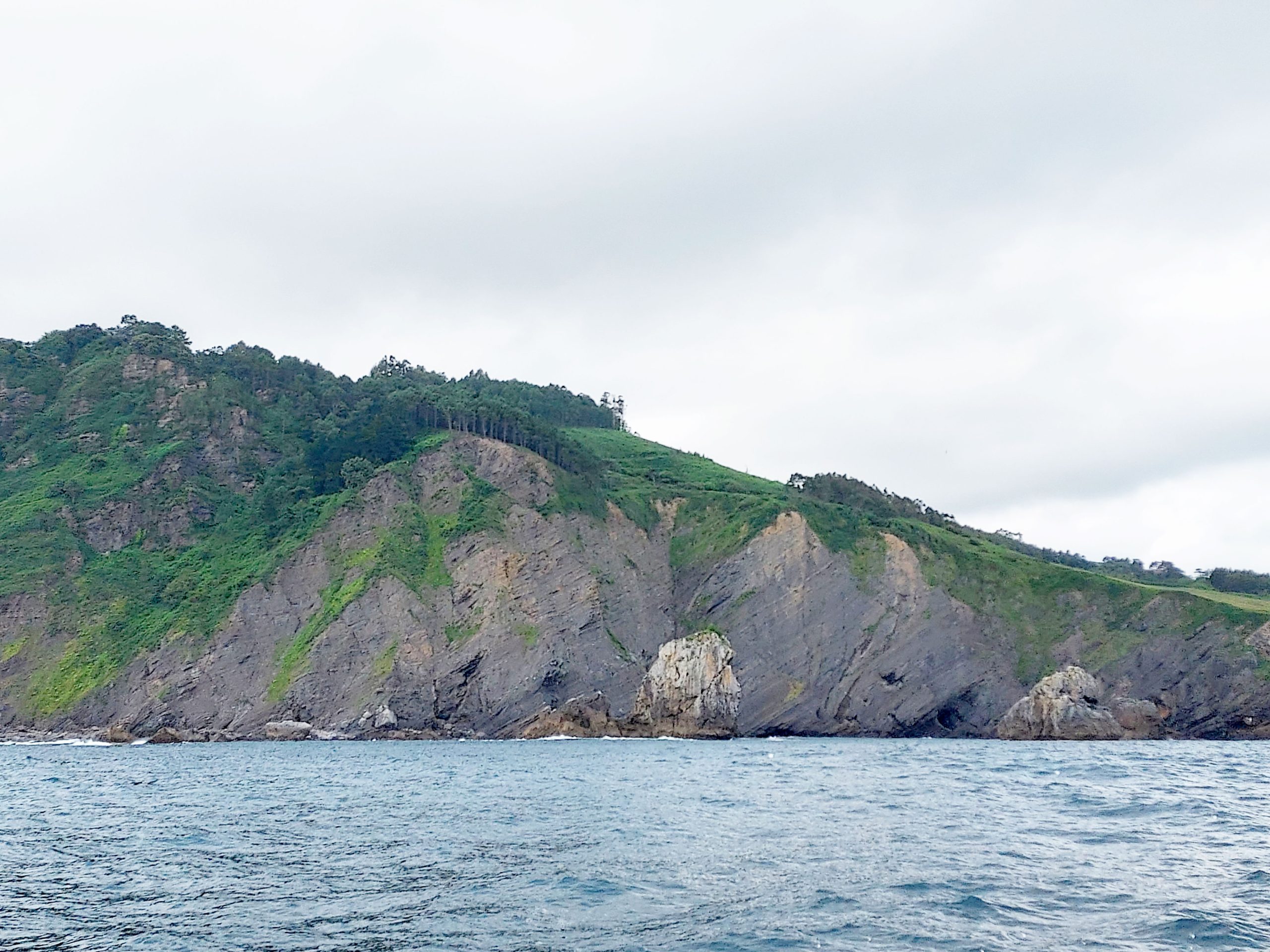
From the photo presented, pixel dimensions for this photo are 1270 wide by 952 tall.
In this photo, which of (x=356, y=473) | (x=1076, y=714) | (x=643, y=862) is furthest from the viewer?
(x=356, y=473)

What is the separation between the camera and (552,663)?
9662cm

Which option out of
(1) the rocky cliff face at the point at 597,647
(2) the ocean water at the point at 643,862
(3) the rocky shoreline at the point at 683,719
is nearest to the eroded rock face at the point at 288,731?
(3) the rocky shoreline at the point at 683,719

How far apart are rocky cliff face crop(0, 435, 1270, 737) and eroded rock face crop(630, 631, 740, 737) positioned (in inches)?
7.1

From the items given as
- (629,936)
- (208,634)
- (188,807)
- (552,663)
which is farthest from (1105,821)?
(208,634)

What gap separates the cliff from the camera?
9488 cm

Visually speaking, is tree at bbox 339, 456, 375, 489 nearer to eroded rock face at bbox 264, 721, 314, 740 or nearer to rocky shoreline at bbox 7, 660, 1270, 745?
eroded rock face at bbox 264, 721, 314, 740

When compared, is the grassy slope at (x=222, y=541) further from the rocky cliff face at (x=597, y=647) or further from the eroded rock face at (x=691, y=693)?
the eroded rock face at (x=691, y=693)

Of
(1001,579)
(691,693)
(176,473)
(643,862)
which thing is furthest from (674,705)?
(643,862)

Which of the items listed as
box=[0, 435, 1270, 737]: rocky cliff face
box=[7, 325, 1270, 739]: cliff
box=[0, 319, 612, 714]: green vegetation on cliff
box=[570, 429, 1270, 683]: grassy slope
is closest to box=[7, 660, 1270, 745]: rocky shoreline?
box=[0, 435, 1270, 737]: rocky cliff face

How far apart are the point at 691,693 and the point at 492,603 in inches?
792

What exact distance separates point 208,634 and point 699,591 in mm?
47016

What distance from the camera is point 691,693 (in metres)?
95.4

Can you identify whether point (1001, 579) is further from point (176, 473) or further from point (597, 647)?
point (176, 473)

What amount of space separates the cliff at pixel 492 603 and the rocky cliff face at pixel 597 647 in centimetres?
24
